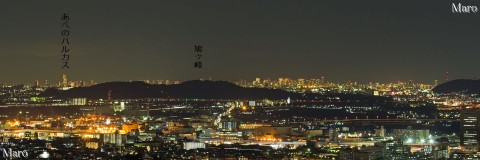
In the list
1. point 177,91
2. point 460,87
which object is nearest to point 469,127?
point 177,91

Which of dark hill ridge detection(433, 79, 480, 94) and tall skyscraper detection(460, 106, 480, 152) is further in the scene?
dark hill ridge detection(433, 79, 480, 94)

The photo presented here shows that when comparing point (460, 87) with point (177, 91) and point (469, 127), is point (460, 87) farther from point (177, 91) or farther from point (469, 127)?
→ point (469, 127)

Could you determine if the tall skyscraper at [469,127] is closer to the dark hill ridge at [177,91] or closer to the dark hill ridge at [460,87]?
the dark hill ridge at [460,87]

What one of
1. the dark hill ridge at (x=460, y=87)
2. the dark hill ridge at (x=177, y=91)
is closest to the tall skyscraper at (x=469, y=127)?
the dark hill ridge at (x=460, y=87)

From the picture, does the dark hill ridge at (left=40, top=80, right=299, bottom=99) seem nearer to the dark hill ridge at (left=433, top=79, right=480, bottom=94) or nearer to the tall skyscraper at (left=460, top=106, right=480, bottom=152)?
the dark hill ridge at (left=433, top=79, right=480, bottom=94)

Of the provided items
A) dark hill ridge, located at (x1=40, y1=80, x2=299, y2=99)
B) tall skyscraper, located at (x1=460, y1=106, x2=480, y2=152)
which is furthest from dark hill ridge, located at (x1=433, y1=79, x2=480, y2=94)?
tall skyscraper, located at (x1=460, y1=106, x2=480, y2=152)
